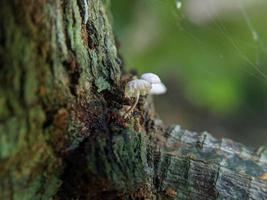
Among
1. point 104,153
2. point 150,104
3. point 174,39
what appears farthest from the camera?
point 174,39

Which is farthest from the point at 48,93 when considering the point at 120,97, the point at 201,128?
the point at 201,128

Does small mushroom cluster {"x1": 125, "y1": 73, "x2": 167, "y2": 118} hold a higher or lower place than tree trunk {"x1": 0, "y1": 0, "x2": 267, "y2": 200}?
higher

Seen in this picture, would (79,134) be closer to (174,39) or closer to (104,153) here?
(104,153)

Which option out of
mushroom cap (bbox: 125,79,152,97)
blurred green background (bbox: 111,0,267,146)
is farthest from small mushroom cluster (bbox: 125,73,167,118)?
blurred green background (bbox: 111,0,267,146)

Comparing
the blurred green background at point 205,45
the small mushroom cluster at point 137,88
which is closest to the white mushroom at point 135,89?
the small mushroom cluster at point 137,88

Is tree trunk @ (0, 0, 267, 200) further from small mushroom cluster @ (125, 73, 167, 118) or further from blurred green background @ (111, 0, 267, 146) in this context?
blurred green background @ (111, 0, 267, 146)

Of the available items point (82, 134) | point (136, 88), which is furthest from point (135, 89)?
point (82, 134)

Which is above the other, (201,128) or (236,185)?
(201,128)
